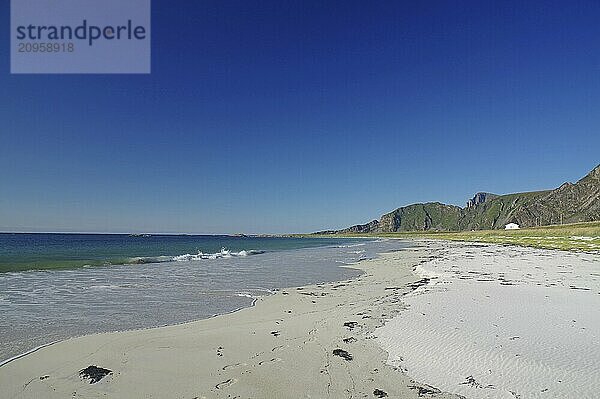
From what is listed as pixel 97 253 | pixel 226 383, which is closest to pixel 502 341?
pixel 226 383

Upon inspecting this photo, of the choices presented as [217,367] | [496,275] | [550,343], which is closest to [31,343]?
[217,367]

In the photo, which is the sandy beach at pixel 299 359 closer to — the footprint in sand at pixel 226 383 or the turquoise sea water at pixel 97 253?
the footprint in sand at pixel 226 383

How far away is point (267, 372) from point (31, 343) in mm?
5561

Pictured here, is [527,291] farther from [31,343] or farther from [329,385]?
[31,343]

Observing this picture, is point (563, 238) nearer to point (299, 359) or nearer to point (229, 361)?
point (299, 359)

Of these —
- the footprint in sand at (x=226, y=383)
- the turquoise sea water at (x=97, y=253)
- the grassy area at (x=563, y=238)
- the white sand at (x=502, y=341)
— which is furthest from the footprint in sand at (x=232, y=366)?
the grassy area at (x=563, y=238)

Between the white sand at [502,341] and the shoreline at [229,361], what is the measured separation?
2.19 ft

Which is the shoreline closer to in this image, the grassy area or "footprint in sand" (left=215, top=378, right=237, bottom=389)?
"footprint in sand" (left=215, top=378, right=237, bottom=389)

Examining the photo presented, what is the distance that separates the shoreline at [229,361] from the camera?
5863 millimetres

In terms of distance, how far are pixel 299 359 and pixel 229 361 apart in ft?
4.32

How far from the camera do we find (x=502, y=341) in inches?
305

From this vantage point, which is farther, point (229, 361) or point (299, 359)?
point (299, 359)

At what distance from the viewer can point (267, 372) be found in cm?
654

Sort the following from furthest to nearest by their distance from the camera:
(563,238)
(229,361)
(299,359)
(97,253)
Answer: (563,238), (97,253), (299,359), (229,361)
